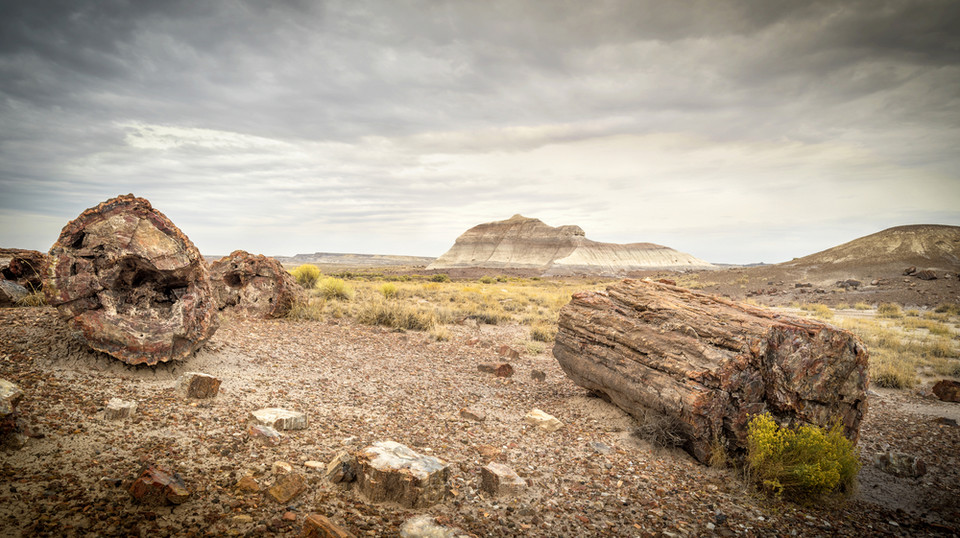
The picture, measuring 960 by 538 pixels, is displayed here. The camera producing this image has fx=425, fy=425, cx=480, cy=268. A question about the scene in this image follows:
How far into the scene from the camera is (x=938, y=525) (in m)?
4.18

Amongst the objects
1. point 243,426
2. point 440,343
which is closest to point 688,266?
point 440,343

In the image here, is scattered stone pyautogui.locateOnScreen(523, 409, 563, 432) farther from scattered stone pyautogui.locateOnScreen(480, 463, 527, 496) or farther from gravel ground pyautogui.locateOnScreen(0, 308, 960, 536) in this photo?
scattered stone pyautogui.locateOnScreen(480, 463, 527, 496)

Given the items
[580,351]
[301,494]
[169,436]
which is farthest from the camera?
[580,351]

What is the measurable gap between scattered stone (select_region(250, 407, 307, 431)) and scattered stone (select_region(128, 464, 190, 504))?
1451mm

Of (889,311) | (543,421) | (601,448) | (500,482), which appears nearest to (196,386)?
(500,482)

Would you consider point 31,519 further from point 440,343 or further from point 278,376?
point 440,343

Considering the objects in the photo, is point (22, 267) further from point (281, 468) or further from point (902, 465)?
point (902, 465)

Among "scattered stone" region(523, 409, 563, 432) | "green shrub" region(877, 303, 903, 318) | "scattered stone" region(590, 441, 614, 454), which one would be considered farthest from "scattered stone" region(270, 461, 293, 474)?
"green shrub" region(877, 303, 903, 318)

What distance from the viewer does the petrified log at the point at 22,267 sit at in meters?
9.12

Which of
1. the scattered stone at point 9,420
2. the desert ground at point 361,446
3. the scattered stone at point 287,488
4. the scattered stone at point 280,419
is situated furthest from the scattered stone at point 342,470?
the scattered stone at point 9,420

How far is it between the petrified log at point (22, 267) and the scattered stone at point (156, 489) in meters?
9.01

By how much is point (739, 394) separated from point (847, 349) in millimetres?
1468

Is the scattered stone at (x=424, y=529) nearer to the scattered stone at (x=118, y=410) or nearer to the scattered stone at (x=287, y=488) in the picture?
the scattered stone at (x=287, y=488)

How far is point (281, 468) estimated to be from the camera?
12.7 ft
